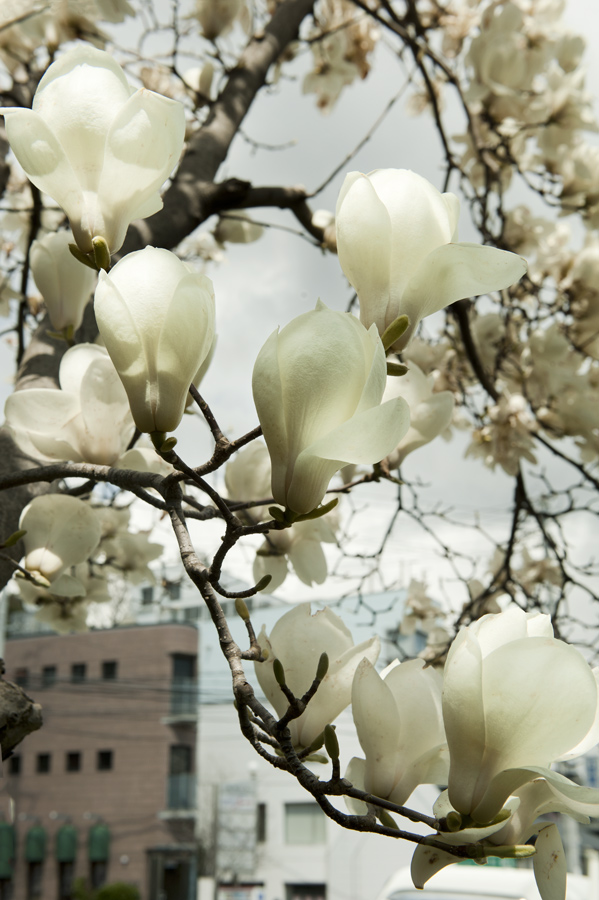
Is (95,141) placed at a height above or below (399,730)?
above

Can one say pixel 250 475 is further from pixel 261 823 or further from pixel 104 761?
pixel 104 761

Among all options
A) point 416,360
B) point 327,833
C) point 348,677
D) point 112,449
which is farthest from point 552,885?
point 327,833

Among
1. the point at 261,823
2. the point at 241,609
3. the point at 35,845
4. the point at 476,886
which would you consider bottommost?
the point at 35,845

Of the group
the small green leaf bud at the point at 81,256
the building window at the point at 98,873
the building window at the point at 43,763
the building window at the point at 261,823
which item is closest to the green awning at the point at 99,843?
the building window at the point at 98,873

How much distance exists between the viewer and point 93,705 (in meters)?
14.5

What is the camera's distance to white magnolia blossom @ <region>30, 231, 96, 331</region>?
655 mm

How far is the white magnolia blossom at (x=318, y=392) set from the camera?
0.29 metres

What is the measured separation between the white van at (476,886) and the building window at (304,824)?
10.2 meters

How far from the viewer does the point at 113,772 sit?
13984mm

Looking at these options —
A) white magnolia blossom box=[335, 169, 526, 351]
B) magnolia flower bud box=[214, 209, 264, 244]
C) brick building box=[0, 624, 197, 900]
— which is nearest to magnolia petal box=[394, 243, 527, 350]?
white magnolia blossom box=[335, 169, 526, 351]

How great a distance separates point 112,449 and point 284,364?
0.25 m

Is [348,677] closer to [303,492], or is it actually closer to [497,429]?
[303,492]

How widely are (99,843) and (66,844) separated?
2.01 ft

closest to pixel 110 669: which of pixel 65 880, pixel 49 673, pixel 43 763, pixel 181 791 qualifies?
pixel 49 673
